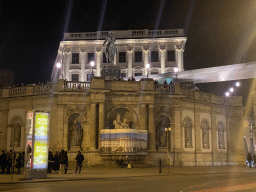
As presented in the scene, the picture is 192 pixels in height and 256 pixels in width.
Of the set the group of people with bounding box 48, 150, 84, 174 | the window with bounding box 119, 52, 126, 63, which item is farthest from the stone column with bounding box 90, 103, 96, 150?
the window with bounding box 119, 52, 126, 63

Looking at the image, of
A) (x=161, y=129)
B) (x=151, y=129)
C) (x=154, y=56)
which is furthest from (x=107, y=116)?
(x=154, y=56)

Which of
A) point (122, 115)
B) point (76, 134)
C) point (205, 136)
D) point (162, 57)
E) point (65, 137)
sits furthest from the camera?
point (162, 57)

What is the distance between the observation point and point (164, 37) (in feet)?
277

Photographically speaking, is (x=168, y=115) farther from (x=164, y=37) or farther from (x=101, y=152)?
(x=164, y=37)

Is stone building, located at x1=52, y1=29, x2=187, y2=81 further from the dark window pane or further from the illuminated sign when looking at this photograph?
the illuminated sign

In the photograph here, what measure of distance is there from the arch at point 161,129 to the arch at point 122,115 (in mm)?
2612

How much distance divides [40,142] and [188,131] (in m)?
22.5

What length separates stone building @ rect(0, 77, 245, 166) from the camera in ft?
123

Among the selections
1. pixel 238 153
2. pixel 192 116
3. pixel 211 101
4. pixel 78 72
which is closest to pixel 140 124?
pixel 192 116

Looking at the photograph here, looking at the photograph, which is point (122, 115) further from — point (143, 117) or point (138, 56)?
point (138, 56)

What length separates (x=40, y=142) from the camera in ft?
77.0

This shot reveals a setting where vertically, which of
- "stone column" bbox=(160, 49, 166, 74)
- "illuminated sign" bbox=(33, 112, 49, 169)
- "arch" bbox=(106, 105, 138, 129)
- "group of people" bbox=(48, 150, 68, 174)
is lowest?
"group of people" bbox=(48, 150, 68, 174)

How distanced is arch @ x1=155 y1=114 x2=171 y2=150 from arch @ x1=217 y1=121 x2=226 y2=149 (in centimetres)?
925

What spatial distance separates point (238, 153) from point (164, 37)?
42149mm
